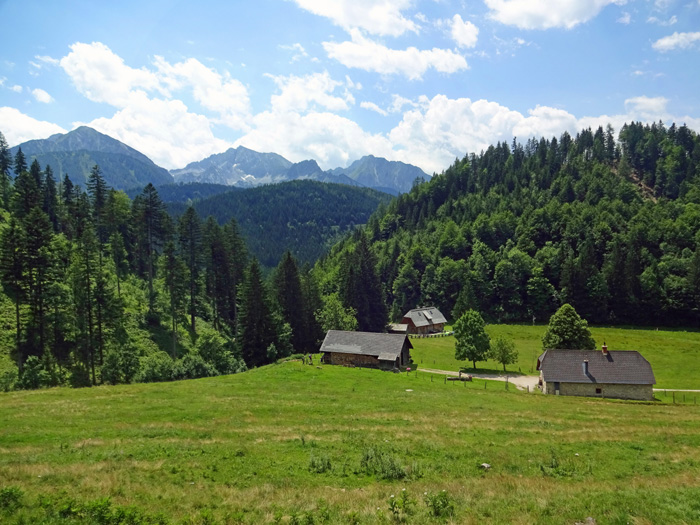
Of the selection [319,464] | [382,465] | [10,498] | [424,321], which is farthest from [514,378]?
[10,498]

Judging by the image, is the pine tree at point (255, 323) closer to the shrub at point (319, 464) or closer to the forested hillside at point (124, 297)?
the forested hillside at point (124, 297)

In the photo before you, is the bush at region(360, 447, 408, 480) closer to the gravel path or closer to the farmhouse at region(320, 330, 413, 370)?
the gravel path

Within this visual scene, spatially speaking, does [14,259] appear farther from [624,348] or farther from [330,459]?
[624,348]

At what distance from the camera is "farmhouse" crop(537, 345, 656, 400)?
4762cm

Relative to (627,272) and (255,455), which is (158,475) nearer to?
(255,455)

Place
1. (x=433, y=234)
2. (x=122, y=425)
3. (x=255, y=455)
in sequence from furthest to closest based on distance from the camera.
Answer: (x=433, y=234)
(x=122, y=425)
(x=255, y=455)

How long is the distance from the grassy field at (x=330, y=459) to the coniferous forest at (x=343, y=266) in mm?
18360

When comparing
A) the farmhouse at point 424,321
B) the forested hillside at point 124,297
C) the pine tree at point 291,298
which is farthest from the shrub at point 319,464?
the farmhouse at point 424,321

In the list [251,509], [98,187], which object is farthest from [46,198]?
[251,509]

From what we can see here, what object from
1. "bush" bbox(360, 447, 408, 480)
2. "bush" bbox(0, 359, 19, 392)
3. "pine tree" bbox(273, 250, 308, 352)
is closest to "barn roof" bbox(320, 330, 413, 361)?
"pine tree" bbox(273, 250, 308, 352)

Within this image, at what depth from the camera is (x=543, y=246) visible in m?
132

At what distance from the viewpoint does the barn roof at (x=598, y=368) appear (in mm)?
47906

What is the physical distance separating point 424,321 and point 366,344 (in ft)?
150

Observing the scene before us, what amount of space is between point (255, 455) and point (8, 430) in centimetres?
1419
